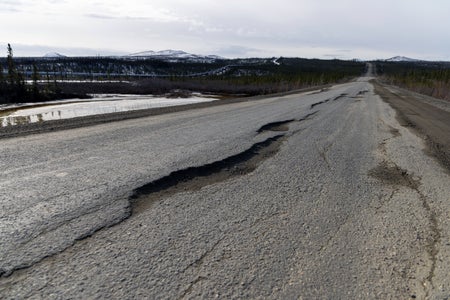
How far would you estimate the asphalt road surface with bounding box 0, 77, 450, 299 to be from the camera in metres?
2.17

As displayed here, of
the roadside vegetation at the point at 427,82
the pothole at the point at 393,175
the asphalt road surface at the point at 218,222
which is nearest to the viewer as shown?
the asphalt road surface at the point at 218,222

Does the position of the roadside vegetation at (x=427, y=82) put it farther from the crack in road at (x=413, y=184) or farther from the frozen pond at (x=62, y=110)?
the crack in road at (x=413, y=184)

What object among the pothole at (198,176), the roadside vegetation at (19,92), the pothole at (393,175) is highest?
the pothole at (198,176)

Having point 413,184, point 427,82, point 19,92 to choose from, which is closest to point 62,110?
point 19,92

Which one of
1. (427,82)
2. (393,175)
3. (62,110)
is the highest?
(427,82)

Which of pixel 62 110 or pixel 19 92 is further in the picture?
pixel 19 92

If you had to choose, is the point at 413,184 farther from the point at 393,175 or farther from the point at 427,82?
the point at 427,82

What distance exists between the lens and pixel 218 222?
3.03 m

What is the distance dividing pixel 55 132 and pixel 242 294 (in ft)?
21.6

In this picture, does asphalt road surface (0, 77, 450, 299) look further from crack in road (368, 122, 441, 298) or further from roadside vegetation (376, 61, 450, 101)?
roadside vegetation (376, 61, 450, 101)

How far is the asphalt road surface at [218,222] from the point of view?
7.13 ft

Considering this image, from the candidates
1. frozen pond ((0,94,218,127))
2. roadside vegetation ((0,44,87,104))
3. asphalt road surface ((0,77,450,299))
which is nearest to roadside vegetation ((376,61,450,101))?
frozen pond ((0,94,218,127))

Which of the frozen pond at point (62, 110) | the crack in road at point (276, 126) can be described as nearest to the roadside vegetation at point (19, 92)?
the frozen pond at point (62, 110)

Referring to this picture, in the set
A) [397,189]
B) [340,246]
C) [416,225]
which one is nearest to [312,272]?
[340,246]
